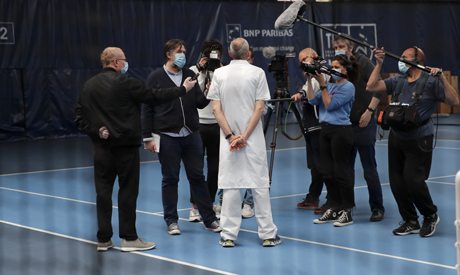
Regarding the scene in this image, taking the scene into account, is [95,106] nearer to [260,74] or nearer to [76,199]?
[260,74]

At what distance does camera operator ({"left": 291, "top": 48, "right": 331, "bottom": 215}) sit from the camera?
5.80 m

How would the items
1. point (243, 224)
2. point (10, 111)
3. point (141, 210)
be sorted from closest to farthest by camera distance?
point (243, 224)
point (141, 210)
point (10, 111)

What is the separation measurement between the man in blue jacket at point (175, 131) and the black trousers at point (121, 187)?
394 mm

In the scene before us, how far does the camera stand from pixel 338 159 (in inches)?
219

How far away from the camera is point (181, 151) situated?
5.44 meters

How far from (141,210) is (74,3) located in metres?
8.92

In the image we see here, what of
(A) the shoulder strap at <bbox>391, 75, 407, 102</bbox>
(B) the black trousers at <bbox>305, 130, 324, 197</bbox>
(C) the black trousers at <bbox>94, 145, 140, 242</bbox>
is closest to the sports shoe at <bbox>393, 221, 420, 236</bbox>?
(A) the shoulder strap at <bbox>391, 75, 407, 102</bbox>

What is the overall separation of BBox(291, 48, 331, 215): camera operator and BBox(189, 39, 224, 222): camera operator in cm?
76

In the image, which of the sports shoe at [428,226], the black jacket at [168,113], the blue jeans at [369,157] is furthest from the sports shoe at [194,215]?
the sports shoe at [428,226]

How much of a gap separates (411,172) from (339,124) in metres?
0.79

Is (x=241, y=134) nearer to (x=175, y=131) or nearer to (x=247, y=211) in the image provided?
(x=175, y=131)

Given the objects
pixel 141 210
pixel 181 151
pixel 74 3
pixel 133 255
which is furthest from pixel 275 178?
pixel 74 3

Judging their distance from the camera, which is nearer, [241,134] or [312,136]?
[241,134]

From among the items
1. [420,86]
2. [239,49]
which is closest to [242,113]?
[239,49]
